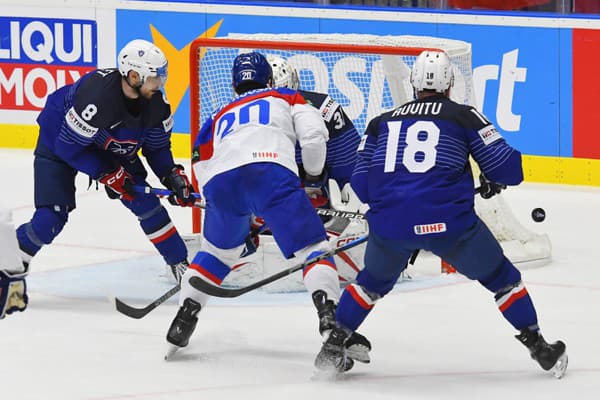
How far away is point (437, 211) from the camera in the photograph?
15.1ft

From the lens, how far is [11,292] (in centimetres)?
375

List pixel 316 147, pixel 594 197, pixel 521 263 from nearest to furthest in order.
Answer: pixel 316 147 → pixel 521 263 → pixel 594 197

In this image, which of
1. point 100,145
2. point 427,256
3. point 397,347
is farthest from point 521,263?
point 100,145

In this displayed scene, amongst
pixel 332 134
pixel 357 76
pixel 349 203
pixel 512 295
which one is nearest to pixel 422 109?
pixel 512 295

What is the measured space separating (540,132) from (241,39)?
2.37 metres

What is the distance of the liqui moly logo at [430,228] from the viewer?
461cm

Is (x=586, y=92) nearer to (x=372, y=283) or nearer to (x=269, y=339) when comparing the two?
(x=269, y=339)

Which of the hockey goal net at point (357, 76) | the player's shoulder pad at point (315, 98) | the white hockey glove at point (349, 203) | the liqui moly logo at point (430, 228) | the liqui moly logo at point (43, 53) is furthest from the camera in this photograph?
the liqui moly logo at point (43, 53)

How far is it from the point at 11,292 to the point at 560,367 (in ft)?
6.23

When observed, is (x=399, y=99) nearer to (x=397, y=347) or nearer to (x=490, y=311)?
(x=490, y=311)

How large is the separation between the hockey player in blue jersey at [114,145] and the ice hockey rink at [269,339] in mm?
338

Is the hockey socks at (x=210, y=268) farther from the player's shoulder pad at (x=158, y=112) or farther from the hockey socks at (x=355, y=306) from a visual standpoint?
the player's shoulder pad at (x=158, y=112)

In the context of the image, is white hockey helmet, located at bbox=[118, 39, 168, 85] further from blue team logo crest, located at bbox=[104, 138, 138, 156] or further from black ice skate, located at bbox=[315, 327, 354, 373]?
black ice skate, located at bbox=[315, 327, 354, 373]

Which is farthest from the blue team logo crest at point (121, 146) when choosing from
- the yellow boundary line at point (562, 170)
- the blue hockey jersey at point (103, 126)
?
the yellow boundary line at point (562, 170)
